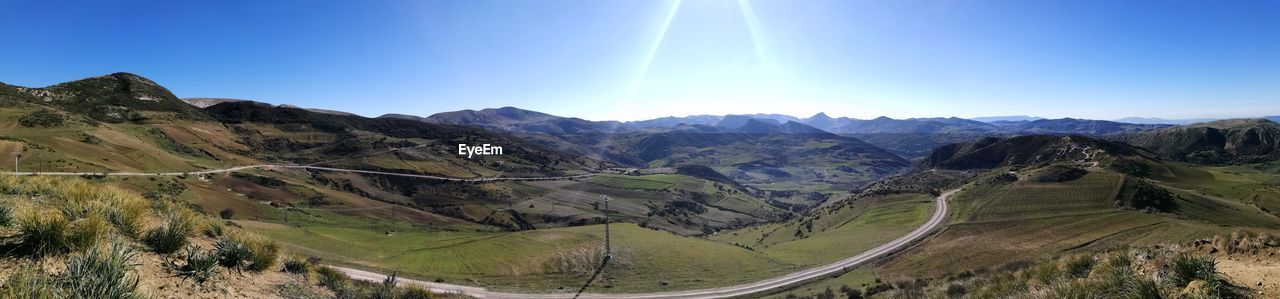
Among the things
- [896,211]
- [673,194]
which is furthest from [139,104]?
[896,211]

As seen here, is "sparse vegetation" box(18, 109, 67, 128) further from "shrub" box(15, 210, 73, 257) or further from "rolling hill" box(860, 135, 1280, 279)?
"rolling hill" box(860, 135, 1280, 279)

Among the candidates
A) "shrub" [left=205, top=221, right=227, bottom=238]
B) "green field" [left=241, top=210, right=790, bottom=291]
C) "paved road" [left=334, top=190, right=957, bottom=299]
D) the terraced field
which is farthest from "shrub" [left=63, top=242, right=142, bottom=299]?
the terraced field

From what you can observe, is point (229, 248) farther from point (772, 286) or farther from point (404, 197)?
point (404, 197)

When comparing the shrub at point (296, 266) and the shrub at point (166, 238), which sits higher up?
the shrub at point (166, 238)

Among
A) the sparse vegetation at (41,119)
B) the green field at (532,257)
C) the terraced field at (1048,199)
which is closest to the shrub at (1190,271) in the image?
the green field at (532,257)

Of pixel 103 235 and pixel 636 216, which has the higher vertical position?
pixel 103 235

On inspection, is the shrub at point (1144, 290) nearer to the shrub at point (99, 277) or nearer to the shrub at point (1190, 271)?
the shrub at point (1190, 271)
